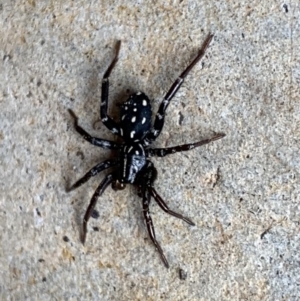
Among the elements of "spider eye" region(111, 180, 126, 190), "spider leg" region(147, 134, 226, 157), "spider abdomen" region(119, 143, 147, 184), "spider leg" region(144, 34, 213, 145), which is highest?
"spider leg" region(144, 34, 213, 145)

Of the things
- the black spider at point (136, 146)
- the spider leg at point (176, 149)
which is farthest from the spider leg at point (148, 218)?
the spider leg at point (176, 149)

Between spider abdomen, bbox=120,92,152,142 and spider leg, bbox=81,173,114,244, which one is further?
spider leg, bbox=81,173,114,244

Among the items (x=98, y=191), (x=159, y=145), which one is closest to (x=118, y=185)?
(x=98, y=191)

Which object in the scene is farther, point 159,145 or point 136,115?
point 159,145

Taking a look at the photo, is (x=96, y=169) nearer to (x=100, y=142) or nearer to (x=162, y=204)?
(x=100, y=142)

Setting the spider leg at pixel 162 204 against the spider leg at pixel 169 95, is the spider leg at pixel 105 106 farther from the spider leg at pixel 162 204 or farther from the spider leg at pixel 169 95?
the spider leg at pixel 162 204

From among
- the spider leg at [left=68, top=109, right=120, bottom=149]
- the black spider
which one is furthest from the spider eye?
the spider leg at [left=68, top=109, right=120, bottom=149]

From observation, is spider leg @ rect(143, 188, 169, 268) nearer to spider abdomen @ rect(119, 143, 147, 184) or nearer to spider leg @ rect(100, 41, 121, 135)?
spider abdomen @ rect(119, 143, 147, 184)

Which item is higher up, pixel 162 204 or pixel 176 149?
pixel 176 149
